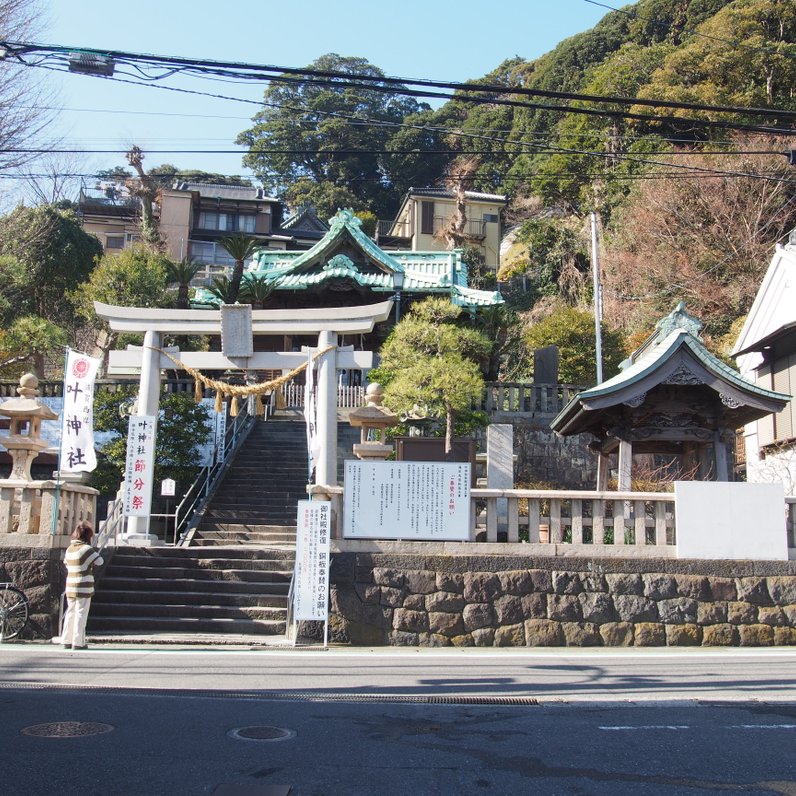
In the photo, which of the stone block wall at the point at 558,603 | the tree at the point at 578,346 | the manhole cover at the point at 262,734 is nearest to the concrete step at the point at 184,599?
the stone block wall at the point at 558,603

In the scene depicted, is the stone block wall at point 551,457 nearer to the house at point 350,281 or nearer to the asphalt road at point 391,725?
the house at point 350,281

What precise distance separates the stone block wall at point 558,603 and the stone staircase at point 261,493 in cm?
528

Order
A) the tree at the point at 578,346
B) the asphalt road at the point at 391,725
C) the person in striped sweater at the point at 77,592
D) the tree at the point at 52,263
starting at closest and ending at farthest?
the asphalt road at the point at 391,725 → the person in striped sweater at the point at 77,592 → the tree at the point at 578,346 → the tree at the point at 52,263

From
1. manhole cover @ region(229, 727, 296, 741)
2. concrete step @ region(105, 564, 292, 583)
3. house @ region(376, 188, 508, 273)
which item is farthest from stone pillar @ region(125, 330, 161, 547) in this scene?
house @ region(376, 188, 508, 273)

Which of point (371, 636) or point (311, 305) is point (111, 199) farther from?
point (371, 636)

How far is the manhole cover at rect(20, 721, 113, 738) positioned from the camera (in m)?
6.11

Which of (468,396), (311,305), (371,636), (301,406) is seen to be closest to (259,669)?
(371,636)

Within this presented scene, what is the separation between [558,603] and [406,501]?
263cm

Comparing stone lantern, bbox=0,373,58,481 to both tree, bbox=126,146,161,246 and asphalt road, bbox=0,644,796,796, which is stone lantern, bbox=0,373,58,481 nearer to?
asphalt road, bbox=0,644,796,796

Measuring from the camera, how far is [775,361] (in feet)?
64.2

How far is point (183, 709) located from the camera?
7.17m

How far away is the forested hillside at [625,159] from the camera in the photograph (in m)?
30.2

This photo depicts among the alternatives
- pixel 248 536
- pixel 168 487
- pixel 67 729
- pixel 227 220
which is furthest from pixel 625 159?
pixel 227 220

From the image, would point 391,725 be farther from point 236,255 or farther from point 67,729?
point 236,255
